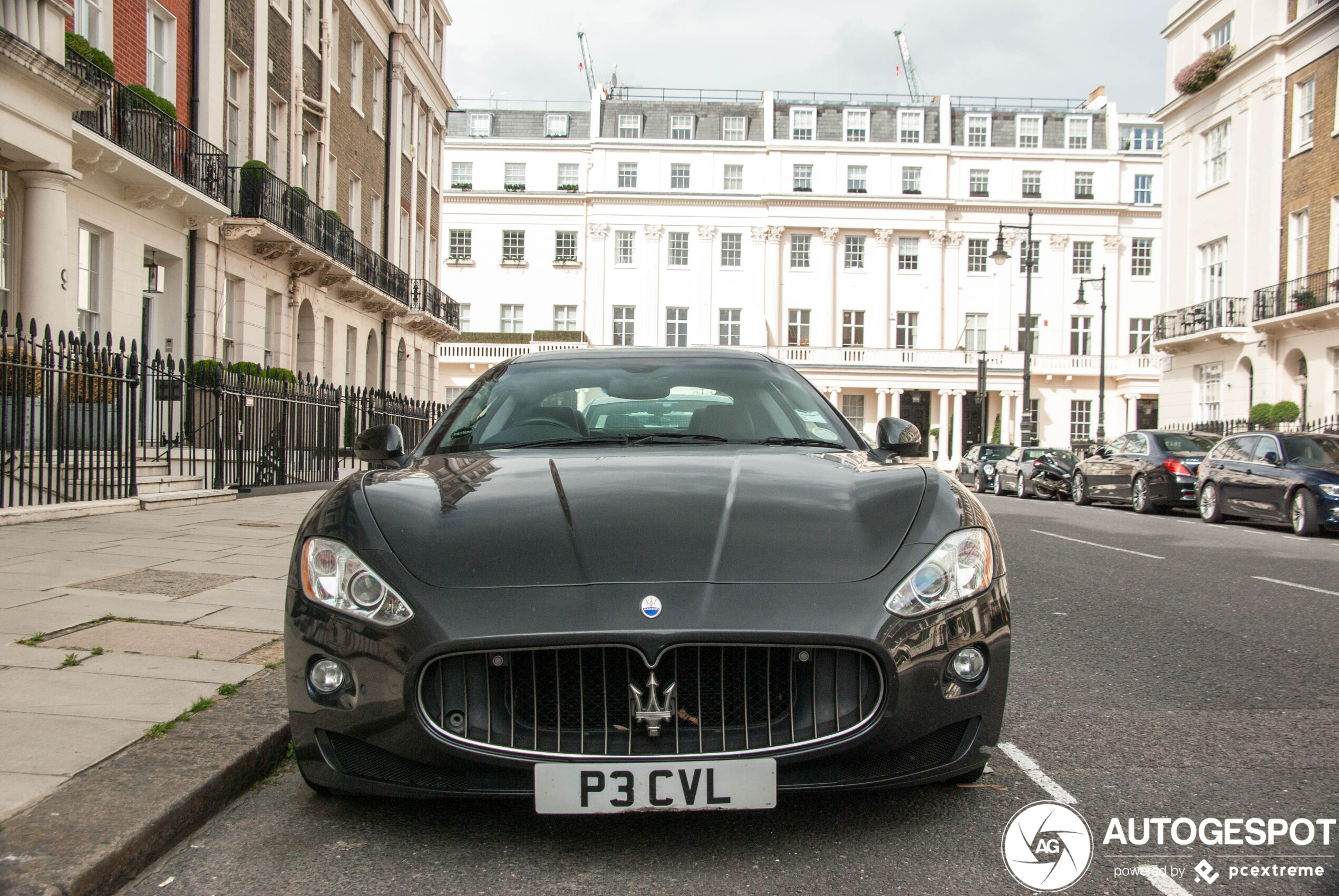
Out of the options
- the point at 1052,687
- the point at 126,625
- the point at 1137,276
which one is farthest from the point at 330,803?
the point at 1137,276

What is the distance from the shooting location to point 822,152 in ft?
189

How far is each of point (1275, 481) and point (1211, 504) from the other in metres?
1.54

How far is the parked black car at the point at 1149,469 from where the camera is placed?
17.4 m

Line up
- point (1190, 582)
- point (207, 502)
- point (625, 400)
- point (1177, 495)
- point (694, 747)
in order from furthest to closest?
point (1177, 495)
point (207, 502)
point (1190, 582)
point (625, 400)
point (694, 747)

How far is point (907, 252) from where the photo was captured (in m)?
58.4

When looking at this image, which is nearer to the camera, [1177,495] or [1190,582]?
[1190,582]

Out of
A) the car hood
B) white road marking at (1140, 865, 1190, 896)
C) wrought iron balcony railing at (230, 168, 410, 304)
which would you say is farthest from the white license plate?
wrought iron balcony railing at (230, 168, 410, 304)

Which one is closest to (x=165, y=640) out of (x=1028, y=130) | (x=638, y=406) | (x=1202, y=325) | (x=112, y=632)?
(x=112, y=632)

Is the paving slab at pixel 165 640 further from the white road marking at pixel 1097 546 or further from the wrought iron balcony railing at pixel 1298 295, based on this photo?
the wrought iron balcony railing at pixel 1298 295

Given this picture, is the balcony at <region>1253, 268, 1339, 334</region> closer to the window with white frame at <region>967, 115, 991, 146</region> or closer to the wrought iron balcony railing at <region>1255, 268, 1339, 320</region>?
the wrought iron balcony railing at <region>1255, 268, 1339, 320</region>

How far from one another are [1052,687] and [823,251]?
182 feet

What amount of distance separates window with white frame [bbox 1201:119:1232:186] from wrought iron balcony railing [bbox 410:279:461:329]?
2420cm

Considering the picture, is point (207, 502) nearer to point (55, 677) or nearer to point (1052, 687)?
point (55, 677)

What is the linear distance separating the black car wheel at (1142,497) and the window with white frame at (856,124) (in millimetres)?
44247
